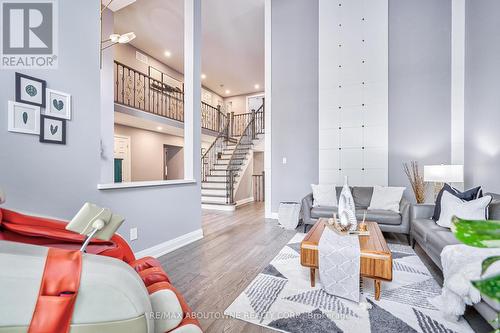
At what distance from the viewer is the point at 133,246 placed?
250 cm

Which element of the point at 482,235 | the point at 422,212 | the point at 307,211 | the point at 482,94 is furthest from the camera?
the point at 307,211

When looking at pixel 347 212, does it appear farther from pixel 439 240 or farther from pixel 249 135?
pixel 249 135

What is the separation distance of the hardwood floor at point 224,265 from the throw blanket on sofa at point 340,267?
2.09 ft

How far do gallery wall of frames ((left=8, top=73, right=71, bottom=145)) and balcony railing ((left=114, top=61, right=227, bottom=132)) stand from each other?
12.0 ft

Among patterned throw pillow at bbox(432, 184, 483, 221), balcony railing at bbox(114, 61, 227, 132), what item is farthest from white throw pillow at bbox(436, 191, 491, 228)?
balcony railing at bbox(114, 61, 227, 132)

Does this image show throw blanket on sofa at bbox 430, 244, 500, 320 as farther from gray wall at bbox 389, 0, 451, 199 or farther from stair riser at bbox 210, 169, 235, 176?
stair riser at bbox 210, 169, 235, 176

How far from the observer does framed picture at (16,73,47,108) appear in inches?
64.6

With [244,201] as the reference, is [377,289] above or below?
above

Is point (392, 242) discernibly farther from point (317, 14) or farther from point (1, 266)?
point (317, 14)

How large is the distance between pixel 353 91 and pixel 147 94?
574 cm

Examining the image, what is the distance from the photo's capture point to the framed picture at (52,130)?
1759 millimetres

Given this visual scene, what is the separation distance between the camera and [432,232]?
230 cm

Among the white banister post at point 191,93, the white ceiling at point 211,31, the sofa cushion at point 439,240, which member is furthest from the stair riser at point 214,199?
the sofa cushion at point 439,240

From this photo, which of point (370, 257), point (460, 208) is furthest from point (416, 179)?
point (370, 257)
